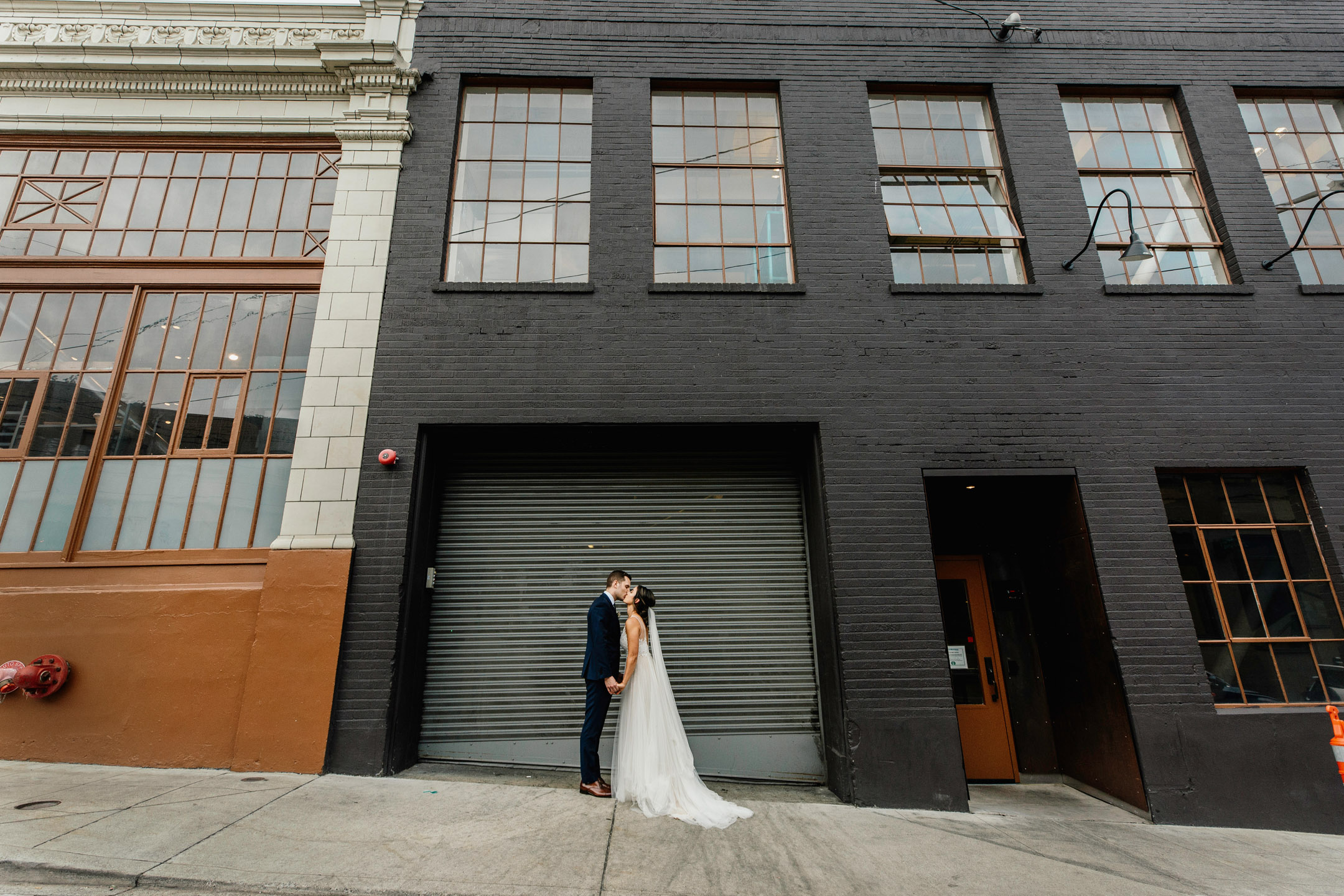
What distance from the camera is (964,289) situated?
21.9 feet

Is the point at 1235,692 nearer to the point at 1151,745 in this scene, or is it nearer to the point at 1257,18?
the point at 1151,745

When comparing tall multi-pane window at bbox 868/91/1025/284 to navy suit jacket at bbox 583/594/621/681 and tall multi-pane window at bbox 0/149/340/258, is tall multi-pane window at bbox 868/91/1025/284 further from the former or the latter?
tall multi-pane window at bbox 0/149/340/258

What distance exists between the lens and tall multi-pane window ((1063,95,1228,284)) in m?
7.10

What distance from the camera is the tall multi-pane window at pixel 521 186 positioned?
6.98 m

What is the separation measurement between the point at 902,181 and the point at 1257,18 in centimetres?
556

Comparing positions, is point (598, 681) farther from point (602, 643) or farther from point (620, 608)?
point (620, 608)

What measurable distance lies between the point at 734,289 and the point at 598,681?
4334mm

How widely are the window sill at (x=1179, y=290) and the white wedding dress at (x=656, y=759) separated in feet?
20.9

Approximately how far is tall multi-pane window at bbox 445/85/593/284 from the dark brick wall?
271mm

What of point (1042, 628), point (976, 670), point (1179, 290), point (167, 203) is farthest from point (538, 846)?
point (1179, 290)

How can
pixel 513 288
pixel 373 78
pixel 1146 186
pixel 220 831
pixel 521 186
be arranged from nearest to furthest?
pixel 220 831 → pixel 513 288 → pixel 373 78 → pixel 521 186 → pixel 1146 186

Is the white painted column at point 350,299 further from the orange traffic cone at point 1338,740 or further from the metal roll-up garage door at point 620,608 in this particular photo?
the orange traffic cone at point 1338,740

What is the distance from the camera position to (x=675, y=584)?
6.46 meters

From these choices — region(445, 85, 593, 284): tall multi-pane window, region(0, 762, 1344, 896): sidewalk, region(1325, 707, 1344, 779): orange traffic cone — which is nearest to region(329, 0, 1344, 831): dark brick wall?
region(445, 85, 593, 284): tall multi-pane window
